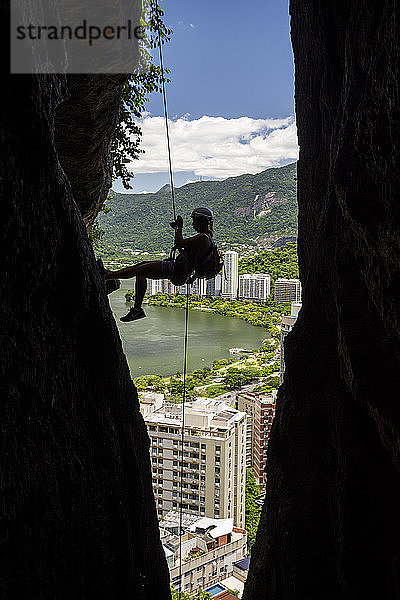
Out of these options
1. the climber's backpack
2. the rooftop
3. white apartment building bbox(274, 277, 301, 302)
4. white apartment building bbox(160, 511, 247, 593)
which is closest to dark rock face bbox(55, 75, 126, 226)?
the climber's backpack

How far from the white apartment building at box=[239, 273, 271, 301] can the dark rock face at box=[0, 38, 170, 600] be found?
1242 inches

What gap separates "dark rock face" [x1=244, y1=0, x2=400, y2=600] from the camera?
262 centimetres

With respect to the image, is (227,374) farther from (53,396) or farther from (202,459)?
(53,396)

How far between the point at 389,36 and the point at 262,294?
34265 mm

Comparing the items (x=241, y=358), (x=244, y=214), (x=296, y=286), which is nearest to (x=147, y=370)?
(x=241, y=358)

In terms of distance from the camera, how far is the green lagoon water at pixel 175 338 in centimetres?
2727

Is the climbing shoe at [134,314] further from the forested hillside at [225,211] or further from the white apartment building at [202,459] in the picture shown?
the forested hillside at [225,211]

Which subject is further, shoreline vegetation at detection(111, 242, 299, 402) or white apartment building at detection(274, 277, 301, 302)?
white apartment building at detection(274, 277, 301, 302)

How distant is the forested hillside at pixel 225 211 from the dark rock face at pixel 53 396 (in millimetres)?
26034

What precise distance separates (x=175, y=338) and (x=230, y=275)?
6077 millimetres

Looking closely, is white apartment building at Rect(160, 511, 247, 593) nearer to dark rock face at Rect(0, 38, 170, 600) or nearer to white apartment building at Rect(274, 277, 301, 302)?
dark rock face at Rect(0, 38, 170, 600)

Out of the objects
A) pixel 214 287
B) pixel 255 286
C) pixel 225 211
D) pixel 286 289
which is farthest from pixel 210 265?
pixel 225 211

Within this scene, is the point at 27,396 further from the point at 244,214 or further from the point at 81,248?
the point at 244,214

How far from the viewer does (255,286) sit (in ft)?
118
